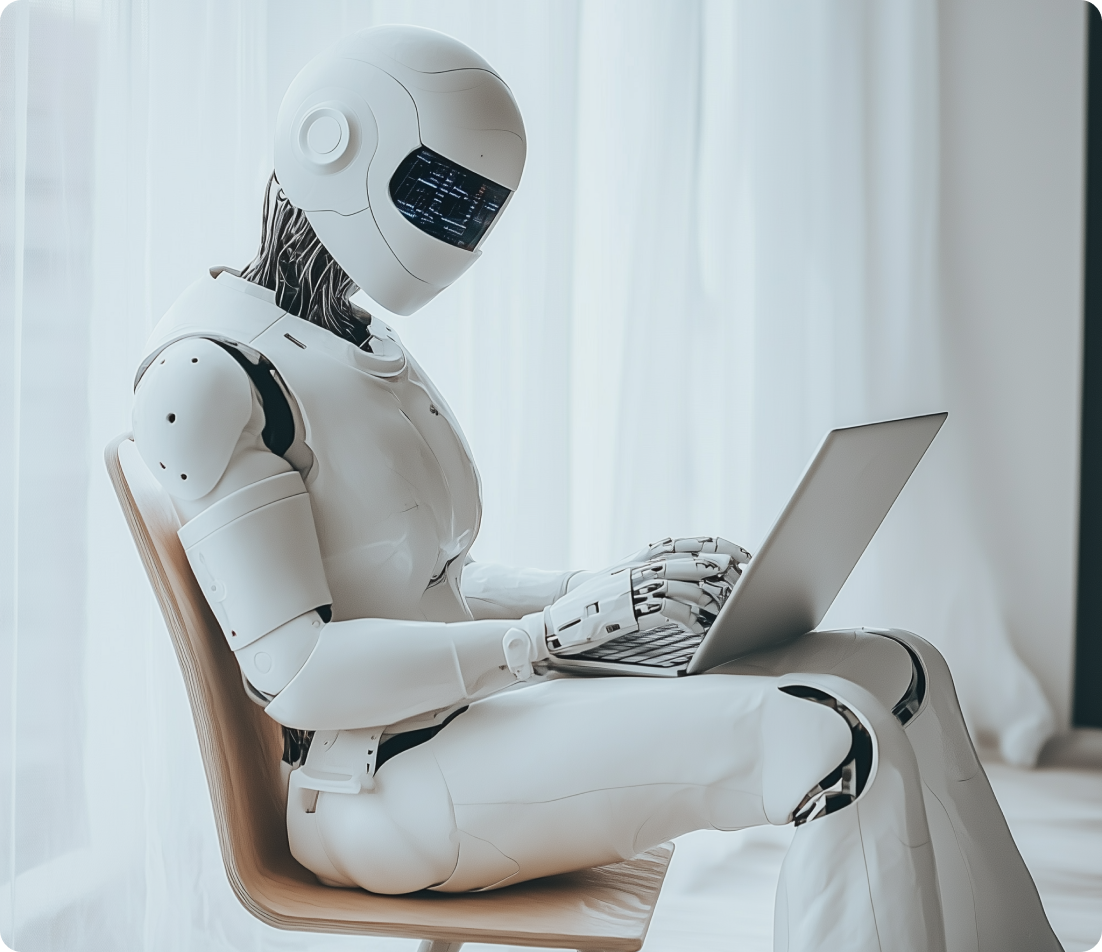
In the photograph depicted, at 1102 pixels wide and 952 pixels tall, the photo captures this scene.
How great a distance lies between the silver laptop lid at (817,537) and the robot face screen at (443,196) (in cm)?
37

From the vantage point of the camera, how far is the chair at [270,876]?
864mm

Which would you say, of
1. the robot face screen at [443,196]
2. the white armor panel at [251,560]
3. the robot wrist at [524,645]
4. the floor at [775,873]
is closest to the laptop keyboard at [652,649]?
the robot wrist at [524,645]

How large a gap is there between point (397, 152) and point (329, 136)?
0.19 ft

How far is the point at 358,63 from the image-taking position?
94 centimetres

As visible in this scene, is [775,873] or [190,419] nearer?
[190,419]

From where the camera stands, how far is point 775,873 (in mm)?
1991

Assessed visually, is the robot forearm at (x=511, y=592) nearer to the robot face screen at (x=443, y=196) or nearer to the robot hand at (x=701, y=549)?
the robot hand at (x=701, y=549)

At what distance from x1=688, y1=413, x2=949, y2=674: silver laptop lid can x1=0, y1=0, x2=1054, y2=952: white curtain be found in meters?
0.93

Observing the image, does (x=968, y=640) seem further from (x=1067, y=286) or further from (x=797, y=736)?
(x=797, y=736)

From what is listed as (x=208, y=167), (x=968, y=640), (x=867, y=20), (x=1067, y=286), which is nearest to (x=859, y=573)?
(x=968, y=640)

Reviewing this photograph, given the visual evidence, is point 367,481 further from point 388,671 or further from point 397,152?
point 397,152

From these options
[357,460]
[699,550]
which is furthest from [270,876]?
[699,550]

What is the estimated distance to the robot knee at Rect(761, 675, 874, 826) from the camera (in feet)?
2.62

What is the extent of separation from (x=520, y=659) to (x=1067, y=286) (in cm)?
230
